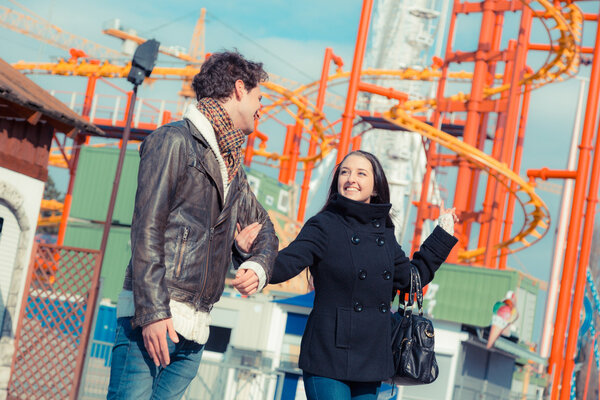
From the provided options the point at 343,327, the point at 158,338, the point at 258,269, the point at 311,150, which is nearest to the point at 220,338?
the point at 311,150

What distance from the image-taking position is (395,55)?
54031 mm

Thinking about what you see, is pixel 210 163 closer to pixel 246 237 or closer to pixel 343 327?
pixel 246 237

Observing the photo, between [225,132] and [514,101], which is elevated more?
[514,101]

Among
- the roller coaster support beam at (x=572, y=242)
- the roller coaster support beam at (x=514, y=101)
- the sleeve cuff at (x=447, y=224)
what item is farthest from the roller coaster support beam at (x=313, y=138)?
the sleeve cuff at (x=447, y=224)

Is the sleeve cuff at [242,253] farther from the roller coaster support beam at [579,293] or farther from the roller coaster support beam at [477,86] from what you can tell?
the roller coaster support beam at [477,86]

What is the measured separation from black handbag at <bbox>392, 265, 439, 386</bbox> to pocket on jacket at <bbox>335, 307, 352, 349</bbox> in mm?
290

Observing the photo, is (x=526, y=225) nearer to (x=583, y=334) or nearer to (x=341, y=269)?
(x=583, y=334)

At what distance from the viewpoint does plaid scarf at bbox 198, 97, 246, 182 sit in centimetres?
314

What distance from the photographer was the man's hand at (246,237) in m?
3.38

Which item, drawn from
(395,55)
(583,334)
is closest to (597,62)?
(583,334)

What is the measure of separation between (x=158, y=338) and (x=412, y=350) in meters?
1.41

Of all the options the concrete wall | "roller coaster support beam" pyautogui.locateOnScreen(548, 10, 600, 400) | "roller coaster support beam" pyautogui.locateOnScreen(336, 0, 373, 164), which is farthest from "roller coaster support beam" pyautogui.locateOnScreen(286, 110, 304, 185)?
the concrete wall

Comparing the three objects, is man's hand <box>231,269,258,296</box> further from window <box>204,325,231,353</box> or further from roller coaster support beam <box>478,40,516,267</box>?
roller coaster support beam <box>478,40,516,267</box>

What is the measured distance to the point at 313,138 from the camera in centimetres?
3494
